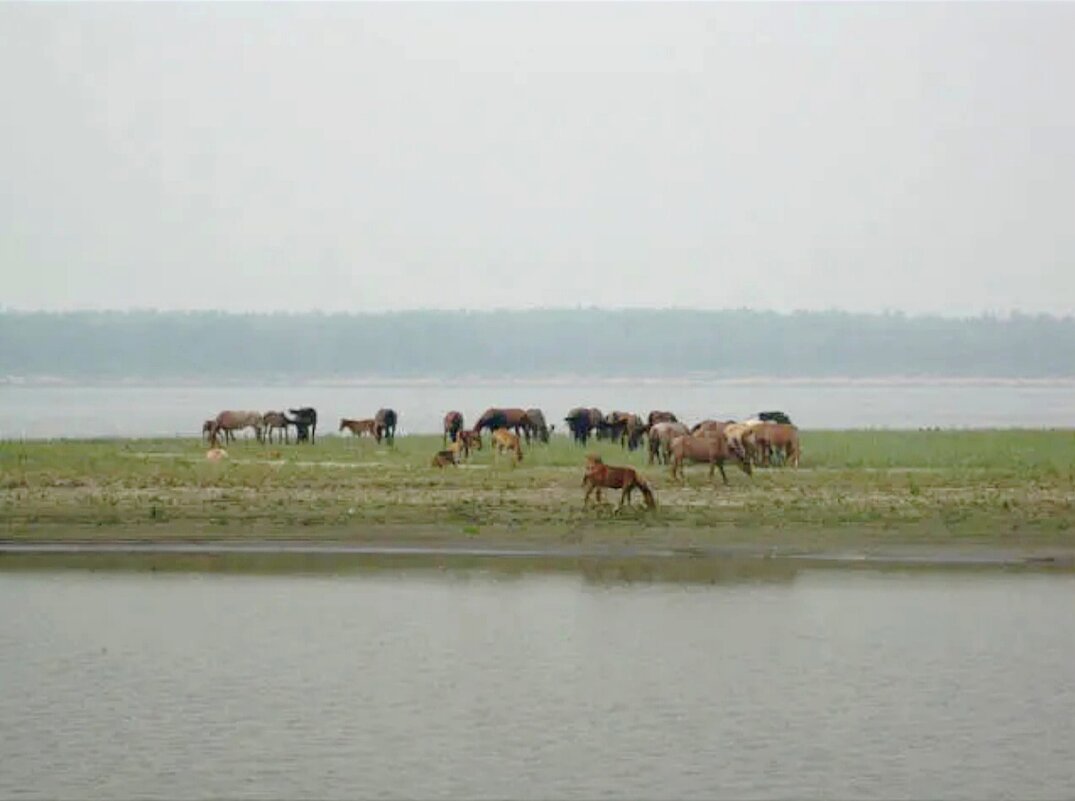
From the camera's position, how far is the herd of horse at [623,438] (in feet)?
96.2

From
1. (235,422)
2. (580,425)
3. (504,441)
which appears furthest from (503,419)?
(235,422)

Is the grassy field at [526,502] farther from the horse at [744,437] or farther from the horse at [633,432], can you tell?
the horse at [633,432]

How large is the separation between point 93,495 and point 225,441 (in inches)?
640

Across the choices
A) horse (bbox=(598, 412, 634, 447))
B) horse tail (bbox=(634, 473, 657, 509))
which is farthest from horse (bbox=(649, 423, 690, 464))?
horse tail (bbox=(634, 473, 657, 509))

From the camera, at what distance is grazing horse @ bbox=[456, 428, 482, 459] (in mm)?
38859

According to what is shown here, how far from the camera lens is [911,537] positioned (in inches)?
1048

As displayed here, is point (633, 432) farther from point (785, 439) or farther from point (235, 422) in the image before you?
point (235, 422)

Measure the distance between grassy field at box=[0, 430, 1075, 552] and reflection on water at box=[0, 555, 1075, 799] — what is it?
2064 mm

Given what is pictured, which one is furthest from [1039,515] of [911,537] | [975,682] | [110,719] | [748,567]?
[110,719]

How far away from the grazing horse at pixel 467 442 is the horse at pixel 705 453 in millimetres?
6523

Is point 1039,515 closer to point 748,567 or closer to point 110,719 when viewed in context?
point 748,567

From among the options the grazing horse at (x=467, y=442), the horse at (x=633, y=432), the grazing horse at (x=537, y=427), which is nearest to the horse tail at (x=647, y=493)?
the grazing horse at (x=467, y=442)

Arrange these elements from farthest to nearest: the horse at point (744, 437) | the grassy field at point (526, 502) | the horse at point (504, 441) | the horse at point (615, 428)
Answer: the horse at point (615, 428), the horse at point (504, 441), the horse at point (744, 437), the grassy field at point (526, 502)

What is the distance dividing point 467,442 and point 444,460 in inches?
125
